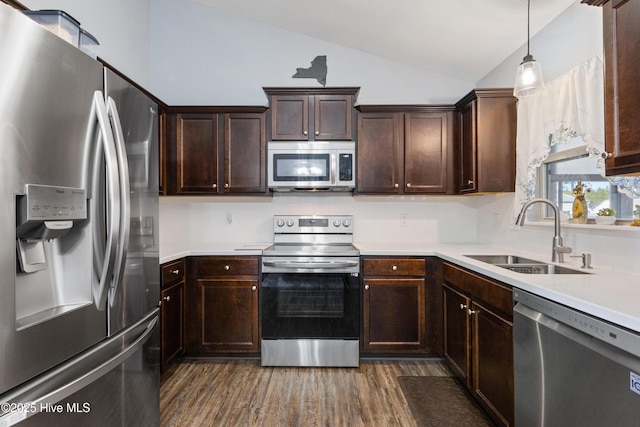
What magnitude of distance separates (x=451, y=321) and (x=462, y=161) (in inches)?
54.2

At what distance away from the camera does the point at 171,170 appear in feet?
9.79

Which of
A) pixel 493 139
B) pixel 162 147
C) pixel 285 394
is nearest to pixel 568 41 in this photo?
pixel 493 139

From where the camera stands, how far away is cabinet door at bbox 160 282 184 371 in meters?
2.33

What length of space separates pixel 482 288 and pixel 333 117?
1873 mm

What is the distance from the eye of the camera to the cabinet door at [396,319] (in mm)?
2666

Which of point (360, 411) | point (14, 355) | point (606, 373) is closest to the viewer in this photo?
point (14, 355)

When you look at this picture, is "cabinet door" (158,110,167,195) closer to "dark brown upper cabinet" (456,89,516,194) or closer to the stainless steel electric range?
the stainless steel electric range

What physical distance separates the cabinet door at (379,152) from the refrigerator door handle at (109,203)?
7.18 feet

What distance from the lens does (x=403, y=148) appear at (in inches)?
119

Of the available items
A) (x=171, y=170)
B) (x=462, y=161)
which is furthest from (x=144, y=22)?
(x=462, y=161)

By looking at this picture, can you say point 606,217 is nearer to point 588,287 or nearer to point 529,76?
point 588,287

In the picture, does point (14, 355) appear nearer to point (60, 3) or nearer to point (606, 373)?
point (606, 373)

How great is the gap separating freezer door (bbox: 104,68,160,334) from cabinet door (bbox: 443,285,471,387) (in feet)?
6.16

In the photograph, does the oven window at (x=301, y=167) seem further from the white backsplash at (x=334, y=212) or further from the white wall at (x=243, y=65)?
the white wall at (x=243, y=65)
